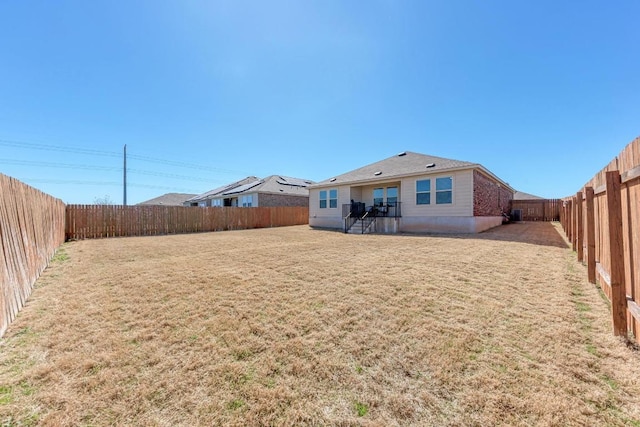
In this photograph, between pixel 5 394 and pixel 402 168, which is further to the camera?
pixel 402 168

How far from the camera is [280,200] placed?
2547cm

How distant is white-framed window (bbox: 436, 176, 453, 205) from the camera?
12.8m

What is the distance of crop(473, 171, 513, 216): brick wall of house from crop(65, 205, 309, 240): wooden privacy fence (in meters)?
14.9

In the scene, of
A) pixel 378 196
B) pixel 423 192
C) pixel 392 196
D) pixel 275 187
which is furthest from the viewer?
pixel 275 187

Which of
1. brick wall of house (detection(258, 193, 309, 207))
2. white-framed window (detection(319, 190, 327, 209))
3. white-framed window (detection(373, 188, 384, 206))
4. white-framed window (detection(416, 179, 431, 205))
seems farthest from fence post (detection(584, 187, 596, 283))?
brick wall of house (detection(258, 193, 309, 207))

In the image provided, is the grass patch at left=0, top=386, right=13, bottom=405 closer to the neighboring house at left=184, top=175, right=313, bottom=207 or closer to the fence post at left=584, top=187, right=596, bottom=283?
the fence post at left=584, top=187, right=596, bottom=283

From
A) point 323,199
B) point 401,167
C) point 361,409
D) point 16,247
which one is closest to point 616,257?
point 361,409

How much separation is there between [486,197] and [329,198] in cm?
1002

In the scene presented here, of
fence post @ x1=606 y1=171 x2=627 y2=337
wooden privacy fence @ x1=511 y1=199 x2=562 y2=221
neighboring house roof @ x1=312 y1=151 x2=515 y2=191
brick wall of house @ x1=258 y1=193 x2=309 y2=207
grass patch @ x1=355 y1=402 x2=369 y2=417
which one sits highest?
neighboring house roof @ x1=312 y1=151 x2=515 y2=191

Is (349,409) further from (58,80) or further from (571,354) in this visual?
(58,80)

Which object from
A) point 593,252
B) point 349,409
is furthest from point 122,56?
point 593,252

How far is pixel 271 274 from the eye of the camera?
17.0ft

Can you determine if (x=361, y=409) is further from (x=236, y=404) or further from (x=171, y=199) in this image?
(x=171, y=199)

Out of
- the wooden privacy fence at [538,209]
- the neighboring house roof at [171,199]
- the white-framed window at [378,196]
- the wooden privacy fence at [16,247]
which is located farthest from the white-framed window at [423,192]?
the neighboring house roof at [171,199]
